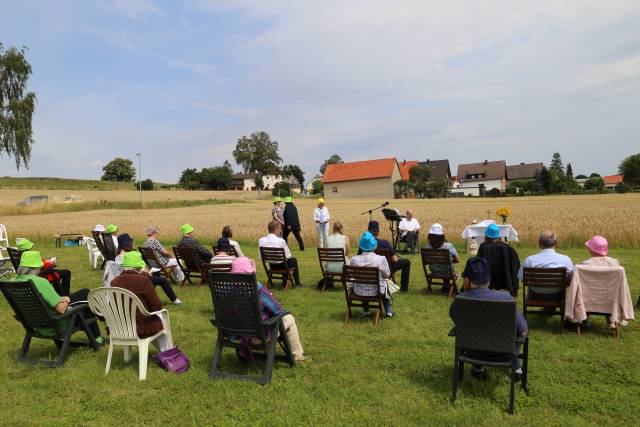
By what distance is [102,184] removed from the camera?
89.9m

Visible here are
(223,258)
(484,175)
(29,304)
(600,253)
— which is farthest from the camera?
(484,175)

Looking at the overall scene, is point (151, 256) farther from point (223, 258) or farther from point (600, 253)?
point (600, 253)

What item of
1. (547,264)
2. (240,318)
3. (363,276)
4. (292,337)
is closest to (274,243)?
(363,276)

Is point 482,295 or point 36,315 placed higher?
point 482,295

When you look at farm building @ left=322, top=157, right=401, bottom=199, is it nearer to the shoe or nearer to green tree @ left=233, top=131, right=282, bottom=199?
green tree @ left=233, top=131, right=282, bottom=199

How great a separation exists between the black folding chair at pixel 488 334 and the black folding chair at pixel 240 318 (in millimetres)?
1826

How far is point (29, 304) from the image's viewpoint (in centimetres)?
518

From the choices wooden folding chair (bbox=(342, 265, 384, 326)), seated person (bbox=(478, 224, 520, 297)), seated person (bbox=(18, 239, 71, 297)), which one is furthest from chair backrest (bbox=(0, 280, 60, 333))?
seated person (bbox=(478, 224, 520, 297))

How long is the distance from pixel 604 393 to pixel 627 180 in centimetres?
10362

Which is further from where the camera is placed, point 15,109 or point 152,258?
point 15,109

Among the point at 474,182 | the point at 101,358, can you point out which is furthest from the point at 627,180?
the point at 101,358

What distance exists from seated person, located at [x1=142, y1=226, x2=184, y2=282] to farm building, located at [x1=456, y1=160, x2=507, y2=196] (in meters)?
92.3

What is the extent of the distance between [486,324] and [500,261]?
3030 mm

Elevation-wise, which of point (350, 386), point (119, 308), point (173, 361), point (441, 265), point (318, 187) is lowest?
point (350, 386)
